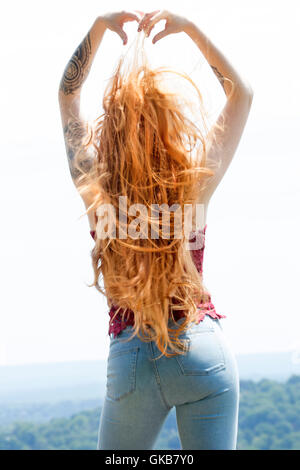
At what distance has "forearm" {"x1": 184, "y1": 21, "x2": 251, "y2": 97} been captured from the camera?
4.91ft

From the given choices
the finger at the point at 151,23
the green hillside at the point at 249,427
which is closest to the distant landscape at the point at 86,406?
the green hillside at the point at 249,427

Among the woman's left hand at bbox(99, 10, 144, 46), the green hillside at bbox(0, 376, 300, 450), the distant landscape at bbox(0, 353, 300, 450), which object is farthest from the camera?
the distant landscape at bbox(0, 353, 300, 450)

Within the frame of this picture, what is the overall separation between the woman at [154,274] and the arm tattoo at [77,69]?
0.18m

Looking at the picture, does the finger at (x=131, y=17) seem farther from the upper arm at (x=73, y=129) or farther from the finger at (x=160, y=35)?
the upper arm at (x=73, y=129)

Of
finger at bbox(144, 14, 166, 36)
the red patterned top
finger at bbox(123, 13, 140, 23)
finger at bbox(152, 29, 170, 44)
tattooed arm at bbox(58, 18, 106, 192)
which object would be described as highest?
finger at bbox(123, 13, 140, 23)

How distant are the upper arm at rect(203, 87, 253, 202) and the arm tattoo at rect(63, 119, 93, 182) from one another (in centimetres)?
32

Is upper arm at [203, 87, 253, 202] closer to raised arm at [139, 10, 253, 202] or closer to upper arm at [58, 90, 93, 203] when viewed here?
raised arm at [139, 10, 253, 202]

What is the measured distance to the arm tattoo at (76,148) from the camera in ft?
4.84

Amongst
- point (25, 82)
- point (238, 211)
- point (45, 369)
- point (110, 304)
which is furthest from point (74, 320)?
point (110, 304)

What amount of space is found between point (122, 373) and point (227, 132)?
66cm

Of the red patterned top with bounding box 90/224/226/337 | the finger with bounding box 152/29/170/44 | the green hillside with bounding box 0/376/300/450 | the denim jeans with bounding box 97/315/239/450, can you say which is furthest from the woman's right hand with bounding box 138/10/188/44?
the green hillside with bounding box 0/376/300/450

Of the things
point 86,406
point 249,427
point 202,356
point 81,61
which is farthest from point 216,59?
point 86,406

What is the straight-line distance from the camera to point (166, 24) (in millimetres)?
1526

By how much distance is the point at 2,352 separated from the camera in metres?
42.0
